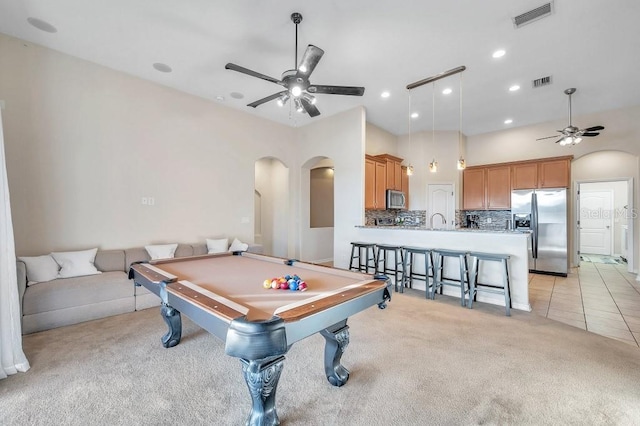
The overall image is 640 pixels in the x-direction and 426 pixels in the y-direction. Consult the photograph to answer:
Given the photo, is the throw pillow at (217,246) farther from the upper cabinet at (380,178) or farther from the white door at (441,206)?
the white door at (441,206)

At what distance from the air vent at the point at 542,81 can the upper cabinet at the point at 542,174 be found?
2.26 meters

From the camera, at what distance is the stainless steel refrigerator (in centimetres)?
562

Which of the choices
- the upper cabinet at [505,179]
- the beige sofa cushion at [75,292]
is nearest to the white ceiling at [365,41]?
the upper cabinet at [505,179]

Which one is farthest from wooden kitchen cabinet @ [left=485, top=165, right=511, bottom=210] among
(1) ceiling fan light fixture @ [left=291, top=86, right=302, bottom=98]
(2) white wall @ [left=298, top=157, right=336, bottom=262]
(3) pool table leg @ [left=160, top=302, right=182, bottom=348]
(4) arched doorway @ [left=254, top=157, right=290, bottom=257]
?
(3) pool table leg @ [left=160, top=302, right=182, bottom=348]

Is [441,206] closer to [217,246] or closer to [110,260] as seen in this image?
[217,246]

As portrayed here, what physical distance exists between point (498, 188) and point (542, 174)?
88cm

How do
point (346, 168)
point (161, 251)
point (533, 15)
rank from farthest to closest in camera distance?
point (346, 168)
point (161, 251)
point (533, 15)

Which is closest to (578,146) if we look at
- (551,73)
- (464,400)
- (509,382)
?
(551,73)

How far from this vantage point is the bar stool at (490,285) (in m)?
3.48

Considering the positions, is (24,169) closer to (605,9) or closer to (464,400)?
(464,400)

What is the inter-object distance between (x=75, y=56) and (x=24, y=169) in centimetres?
171

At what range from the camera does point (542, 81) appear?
4.33m

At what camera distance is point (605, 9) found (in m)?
2.75

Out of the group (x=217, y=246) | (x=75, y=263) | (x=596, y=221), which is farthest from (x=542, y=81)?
(x=75, y=263)
